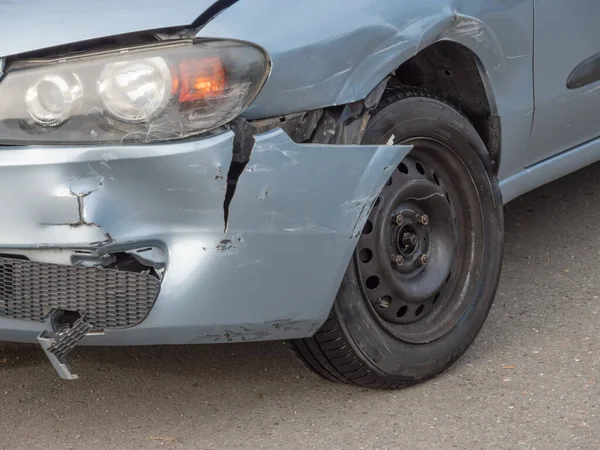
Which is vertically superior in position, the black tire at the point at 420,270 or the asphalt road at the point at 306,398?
the black tire at the point at 420,270

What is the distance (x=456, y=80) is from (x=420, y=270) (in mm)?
594

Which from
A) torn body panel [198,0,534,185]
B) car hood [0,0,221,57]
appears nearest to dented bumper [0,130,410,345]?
torn body panel [198,0,534,185]

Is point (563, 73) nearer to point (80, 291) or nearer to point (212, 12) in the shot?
point (212, 12)

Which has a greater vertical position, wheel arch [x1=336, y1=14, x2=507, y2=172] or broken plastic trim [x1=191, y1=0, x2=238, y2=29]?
broken plastic trim [x1=191, y1=0, x2=238, y2=29]

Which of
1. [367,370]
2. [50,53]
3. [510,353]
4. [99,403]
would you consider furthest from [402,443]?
[50,53]

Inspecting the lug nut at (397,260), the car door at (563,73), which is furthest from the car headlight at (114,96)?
the car door at (563,73)

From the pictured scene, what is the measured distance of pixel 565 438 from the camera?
2725 mm

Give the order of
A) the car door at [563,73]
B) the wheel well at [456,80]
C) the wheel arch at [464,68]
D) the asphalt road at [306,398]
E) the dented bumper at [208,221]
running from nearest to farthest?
the dented bumper at [208,221], the asphalt road at [306,398], the wheel arch at [464,68], the wheel well at [456,80], the car door at [563,73]

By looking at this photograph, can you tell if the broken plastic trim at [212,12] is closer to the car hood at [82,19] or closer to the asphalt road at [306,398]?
the car hood at [82,19]

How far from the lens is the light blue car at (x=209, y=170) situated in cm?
233

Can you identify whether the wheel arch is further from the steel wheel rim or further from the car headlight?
the car headlight

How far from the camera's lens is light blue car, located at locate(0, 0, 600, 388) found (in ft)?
7.65

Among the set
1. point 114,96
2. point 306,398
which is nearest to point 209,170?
point 114,96

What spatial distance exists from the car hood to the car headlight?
5 centimetres
